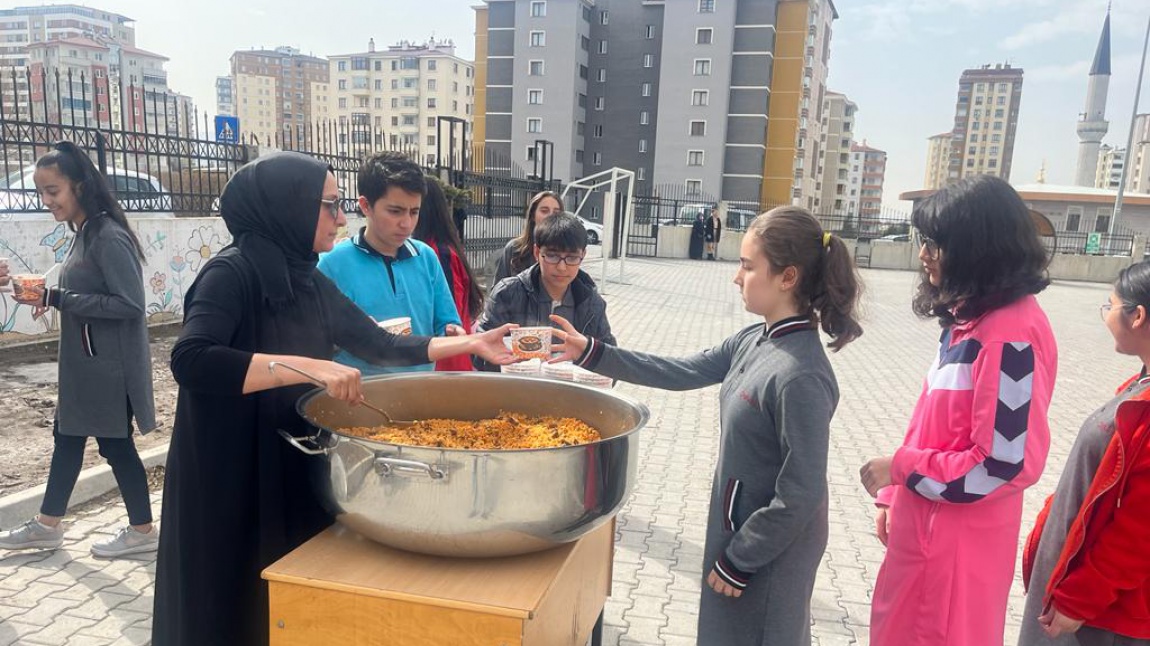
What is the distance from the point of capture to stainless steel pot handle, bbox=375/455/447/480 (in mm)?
1467

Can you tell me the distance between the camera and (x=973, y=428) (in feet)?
6.23

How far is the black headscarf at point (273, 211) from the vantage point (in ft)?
6.31

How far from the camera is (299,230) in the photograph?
197 centimetres

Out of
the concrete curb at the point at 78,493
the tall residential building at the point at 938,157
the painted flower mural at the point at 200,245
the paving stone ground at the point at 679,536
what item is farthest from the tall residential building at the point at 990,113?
the concrete curb at the point at 78,493

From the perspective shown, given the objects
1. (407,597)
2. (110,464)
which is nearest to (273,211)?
(407,597)

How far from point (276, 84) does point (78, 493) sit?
132m

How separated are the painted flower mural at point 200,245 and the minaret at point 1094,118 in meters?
74.2

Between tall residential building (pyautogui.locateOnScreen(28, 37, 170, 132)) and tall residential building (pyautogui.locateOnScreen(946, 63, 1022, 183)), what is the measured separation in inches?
4340

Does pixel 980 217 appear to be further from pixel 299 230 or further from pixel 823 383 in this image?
pixel 299 230

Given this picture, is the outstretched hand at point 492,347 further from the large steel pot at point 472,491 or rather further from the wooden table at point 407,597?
the wooden table at point 407,597

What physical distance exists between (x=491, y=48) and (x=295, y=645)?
2299 inches

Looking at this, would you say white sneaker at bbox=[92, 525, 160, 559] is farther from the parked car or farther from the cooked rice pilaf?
the parked car

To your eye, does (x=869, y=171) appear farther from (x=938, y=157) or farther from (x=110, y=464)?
(x=110, y=464)

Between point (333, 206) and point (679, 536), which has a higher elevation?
point (333, 206)
